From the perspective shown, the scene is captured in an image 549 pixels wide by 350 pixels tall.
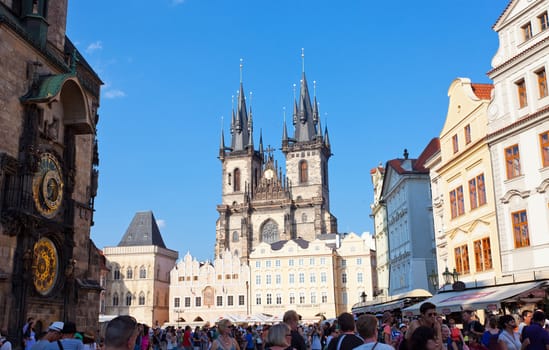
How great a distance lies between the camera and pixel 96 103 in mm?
20031

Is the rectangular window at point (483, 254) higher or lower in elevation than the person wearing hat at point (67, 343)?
higher

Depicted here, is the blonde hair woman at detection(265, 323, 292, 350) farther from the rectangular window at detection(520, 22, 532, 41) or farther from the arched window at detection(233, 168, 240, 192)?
the arched window at detection(233, 168, 240, 192)

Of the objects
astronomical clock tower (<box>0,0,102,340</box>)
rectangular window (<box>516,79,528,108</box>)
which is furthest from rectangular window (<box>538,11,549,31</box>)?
astronomical clock tower (<box>0,0,102,340</box>)

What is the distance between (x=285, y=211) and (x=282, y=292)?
19112mm

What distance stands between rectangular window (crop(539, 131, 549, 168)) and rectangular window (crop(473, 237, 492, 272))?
445 cm

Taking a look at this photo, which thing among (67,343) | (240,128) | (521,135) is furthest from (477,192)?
(240,128)

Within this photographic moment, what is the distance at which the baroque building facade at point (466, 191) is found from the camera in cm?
2303

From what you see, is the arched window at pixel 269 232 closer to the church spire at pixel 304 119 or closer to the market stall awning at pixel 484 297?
the church spire at pixel 304 119

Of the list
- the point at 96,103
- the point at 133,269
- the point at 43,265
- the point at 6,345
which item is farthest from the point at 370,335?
the point at 133,269

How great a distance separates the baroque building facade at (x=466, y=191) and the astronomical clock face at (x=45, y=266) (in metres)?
15.7

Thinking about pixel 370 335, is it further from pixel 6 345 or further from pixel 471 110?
pixel 471 110

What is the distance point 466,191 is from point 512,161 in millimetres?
3914

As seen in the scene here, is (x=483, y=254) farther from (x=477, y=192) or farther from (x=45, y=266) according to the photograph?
(x=45, y=266)

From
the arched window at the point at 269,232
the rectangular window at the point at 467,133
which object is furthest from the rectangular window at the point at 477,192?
the arched window at the point at 269,232
